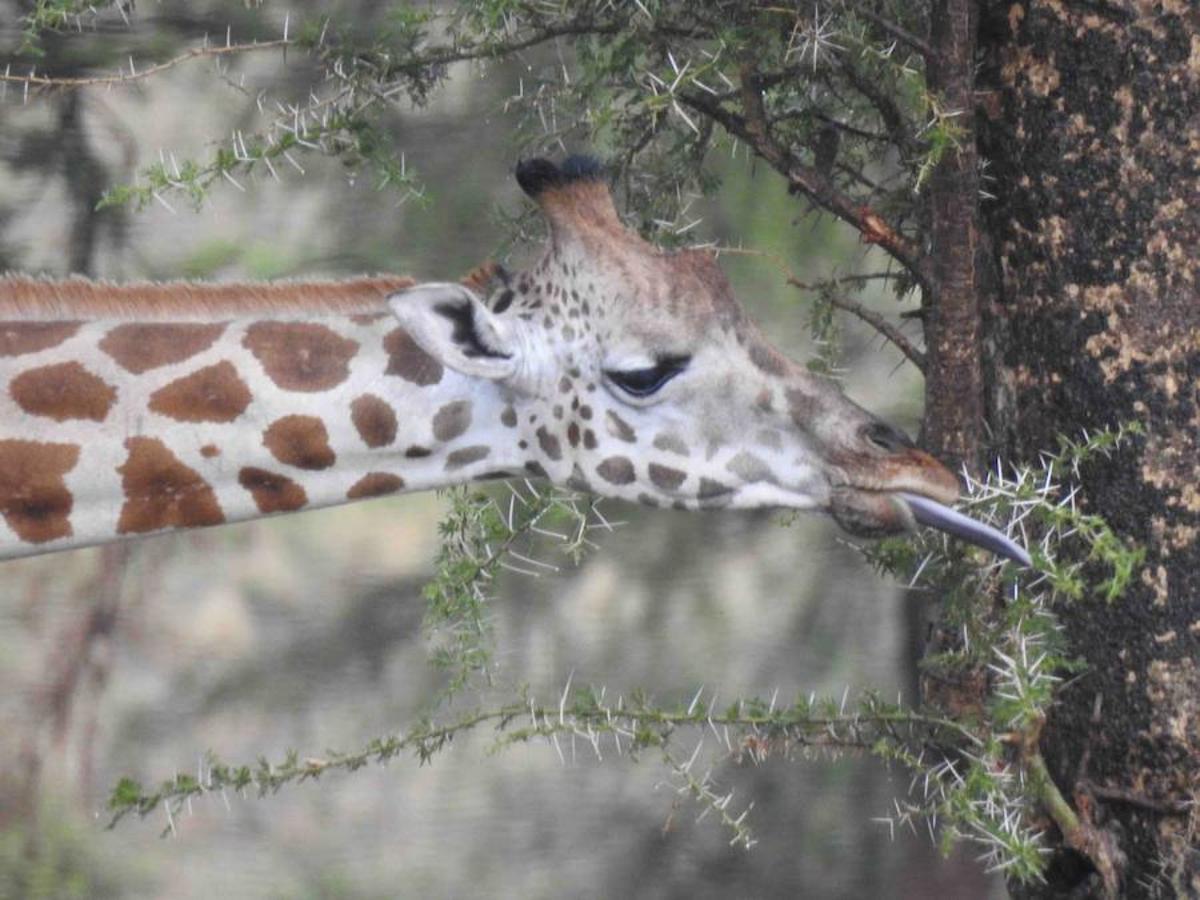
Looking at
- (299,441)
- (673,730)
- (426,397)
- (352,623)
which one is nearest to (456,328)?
(426,397)

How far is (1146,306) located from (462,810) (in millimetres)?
2161

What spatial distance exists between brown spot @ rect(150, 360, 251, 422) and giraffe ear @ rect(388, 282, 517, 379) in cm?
20

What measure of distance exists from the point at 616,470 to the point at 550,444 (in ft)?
0.23

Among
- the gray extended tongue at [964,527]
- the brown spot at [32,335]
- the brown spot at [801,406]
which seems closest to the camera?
the gray extended tongue at [964,527]

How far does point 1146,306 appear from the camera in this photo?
1.61 meters

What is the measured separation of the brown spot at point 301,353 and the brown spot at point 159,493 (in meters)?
0.13

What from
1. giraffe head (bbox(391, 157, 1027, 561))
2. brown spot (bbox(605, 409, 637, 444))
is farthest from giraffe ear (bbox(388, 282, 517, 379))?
brown spot (bbox(605, 409, 637, 444))

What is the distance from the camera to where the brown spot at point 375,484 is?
163 centimetres

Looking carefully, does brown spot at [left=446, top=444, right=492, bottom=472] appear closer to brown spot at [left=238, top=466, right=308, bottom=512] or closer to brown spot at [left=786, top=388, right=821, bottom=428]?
brown spot at [left=238, top=466, right=308, bottom=512]

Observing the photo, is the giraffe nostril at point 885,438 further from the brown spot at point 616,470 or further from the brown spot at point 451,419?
the brown spot at point 451,419

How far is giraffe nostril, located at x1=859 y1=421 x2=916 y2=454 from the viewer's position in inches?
60.2

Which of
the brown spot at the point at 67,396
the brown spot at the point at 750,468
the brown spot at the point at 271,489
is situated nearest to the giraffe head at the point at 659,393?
the brown spot at the point at 750,468

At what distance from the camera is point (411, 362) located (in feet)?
5.34

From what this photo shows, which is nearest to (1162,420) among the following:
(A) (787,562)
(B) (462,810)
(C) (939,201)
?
(C) (939,201)
